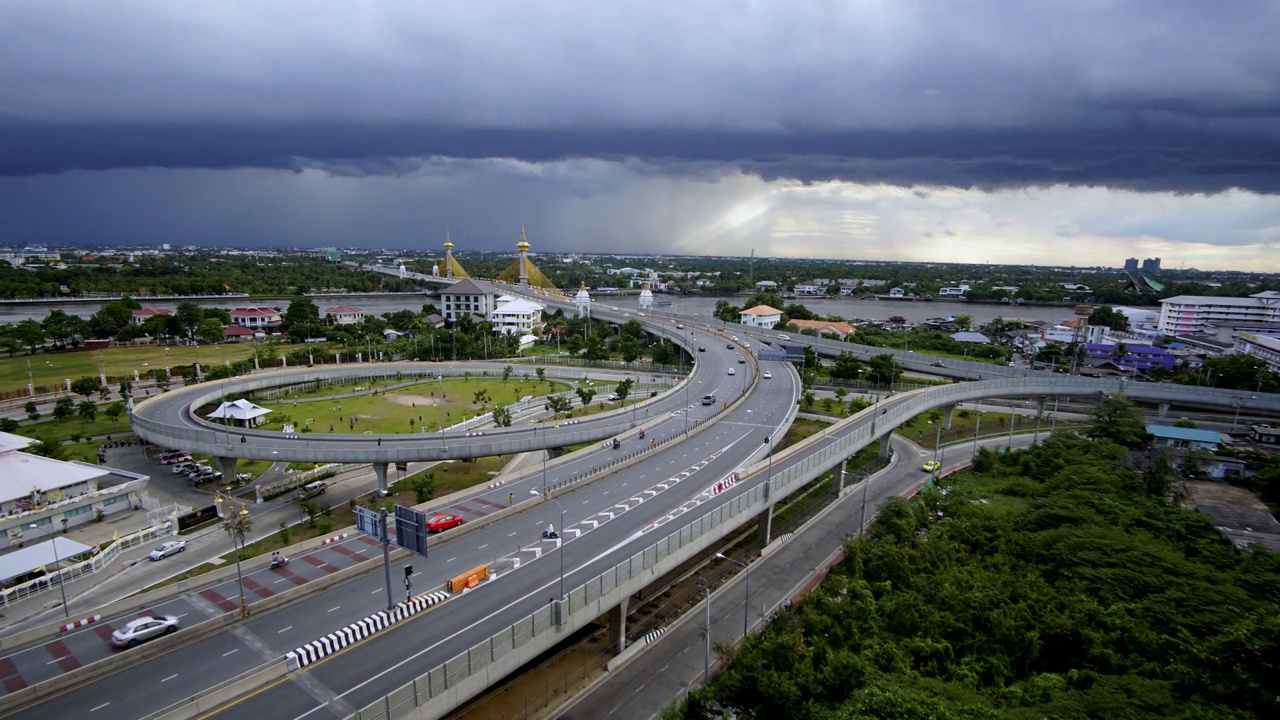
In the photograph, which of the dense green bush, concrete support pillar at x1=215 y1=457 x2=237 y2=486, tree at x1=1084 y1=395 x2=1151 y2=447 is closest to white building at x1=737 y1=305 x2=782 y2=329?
tree at x1=1084 y1=395 x2=1151 y2=447

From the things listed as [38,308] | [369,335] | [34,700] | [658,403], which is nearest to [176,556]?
[34,700]

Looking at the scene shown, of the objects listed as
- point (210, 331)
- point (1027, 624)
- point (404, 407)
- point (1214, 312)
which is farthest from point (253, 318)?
point (1214, 312)

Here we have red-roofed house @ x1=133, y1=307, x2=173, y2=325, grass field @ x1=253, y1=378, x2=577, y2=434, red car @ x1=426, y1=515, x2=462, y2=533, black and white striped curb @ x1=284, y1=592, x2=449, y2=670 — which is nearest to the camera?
black and white striped curb @ x1=284, y1=592, x2=449, y2=670

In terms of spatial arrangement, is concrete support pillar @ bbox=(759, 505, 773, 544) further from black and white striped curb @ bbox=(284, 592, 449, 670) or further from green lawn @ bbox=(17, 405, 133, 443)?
green lawn @ bbox=(17, 405, 133, 443)

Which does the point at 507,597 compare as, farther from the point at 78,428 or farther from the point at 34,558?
the point at 78,428

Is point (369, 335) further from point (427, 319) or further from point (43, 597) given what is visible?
point (43, 597)

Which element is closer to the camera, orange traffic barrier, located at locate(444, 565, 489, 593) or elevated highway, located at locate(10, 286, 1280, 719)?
elevated highway, located at locate(10, 286, 1280, 719)
